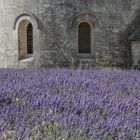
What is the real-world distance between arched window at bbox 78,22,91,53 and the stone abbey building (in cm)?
4

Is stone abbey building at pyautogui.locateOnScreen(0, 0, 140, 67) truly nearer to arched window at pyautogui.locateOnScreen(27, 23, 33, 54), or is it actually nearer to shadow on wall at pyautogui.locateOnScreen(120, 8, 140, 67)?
shadow on wall at pyautogui.locateOnScreen(120, 8, 140, 67)

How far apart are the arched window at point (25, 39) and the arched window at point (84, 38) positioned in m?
2.15

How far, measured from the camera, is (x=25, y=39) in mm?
15797

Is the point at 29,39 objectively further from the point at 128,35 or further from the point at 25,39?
the point at 128,35

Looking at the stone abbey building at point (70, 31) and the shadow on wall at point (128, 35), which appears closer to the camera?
the stone abbey building at point (70, 31)

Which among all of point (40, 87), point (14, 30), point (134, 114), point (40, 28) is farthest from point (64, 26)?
point (134, 114)

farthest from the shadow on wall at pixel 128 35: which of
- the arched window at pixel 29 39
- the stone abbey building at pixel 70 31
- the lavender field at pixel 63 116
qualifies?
the lavender field at pixel 63 116

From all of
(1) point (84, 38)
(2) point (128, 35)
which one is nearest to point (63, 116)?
(2) point (128, 35)

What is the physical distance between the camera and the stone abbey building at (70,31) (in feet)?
49.0

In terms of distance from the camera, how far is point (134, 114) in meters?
3.85

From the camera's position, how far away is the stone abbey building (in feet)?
49.0

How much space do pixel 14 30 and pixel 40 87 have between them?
422 inches

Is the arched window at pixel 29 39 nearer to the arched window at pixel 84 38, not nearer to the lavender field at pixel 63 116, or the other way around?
the arched window at pixel 84 38

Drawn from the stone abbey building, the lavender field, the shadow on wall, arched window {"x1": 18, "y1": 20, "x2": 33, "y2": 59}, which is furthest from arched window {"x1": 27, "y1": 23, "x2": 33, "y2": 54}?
the lavender field
